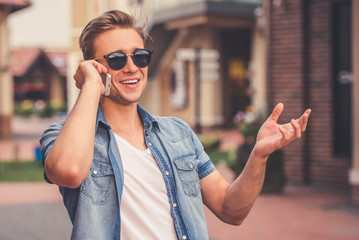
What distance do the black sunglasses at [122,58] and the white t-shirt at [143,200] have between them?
0.91 feet

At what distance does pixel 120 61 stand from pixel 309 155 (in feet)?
27.5

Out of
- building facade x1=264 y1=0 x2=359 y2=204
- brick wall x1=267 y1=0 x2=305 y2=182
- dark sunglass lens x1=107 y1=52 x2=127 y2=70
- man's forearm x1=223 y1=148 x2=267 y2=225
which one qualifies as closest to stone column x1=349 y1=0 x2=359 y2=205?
building facade x1=264 y1=0 x2=359 y2=204

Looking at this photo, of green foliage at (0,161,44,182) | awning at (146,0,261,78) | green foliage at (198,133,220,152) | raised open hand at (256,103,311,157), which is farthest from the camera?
awning at (146,0,261,78)

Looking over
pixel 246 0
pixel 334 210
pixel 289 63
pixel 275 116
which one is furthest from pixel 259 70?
pixel 275 116

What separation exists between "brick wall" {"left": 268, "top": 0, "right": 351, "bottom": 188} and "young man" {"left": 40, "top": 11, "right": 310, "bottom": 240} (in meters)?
7.84

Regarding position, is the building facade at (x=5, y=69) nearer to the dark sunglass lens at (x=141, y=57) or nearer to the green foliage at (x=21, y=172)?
the green foliage at (x=21, y=172)

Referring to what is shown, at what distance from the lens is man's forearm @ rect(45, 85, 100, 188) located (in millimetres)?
1991

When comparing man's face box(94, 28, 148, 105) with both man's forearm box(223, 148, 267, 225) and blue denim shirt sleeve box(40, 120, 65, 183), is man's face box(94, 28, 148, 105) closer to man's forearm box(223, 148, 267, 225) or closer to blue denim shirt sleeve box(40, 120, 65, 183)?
blue denim shirt sleeve box(40, 120, 65, 183)

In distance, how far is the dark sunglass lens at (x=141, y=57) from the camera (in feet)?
7.62

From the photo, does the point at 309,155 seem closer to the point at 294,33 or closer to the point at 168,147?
the point at 294,33

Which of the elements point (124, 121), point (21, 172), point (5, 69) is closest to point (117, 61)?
point (124, 121)

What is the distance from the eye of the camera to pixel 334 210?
8227mm

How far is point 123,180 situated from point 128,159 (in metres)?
0.09

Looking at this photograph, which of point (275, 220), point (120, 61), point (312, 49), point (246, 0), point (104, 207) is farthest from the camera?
point (246, 0)
